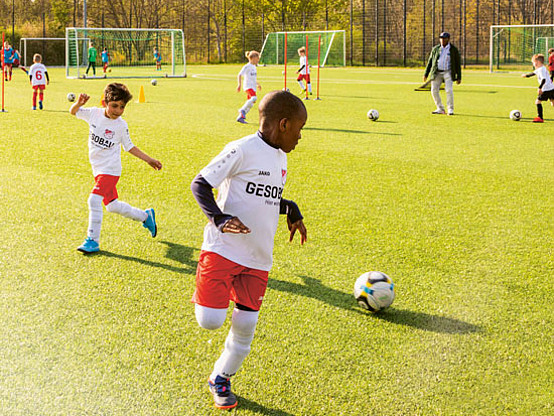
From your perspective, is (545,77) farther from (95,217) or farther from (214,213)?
(214,213)

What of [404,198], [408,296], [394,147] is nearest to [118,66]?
[394,147]

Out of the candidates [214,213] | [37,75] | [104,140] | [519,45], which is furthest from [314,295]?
[519,45]

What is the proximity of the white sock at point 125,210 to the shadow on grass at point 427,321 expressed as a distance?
2.74 meters

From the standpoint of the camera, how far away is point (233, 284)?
10.8ft

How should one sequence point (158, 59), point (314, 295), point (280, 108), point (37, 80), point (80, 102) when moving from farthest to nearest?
point (158, 59) < point (37, 80) < point (80, 102) < point (314, 295) < point (280, 108)

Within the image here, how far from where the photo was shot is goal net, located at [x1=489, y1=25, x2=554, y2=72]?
37.2 metres

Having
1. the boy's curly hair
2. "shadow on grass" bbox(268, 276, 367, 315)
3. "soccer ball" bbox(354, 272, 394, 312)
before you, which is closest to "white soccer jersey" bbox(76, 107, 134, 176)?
the boy's curly hair

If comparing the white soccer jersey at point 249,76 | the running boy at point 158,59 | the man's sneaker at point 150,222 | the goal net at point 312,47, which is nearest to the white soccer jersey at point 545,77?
the white soccer jersey at point 249,76

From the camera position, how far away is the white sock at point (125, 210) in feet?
19.9

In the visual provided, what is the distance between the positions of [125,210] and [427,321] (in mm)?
3152

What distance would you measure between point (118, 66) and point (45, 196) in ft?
121

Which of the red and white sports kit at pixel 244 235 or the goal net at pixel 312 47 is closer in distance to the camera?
the red and white sports kit at pixel 244 235

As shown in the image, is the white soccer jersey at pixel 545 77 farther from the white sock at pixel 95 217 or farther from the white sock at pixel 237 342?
the white sock at pixel 237 342

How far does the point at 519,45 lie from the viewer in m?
38.7
